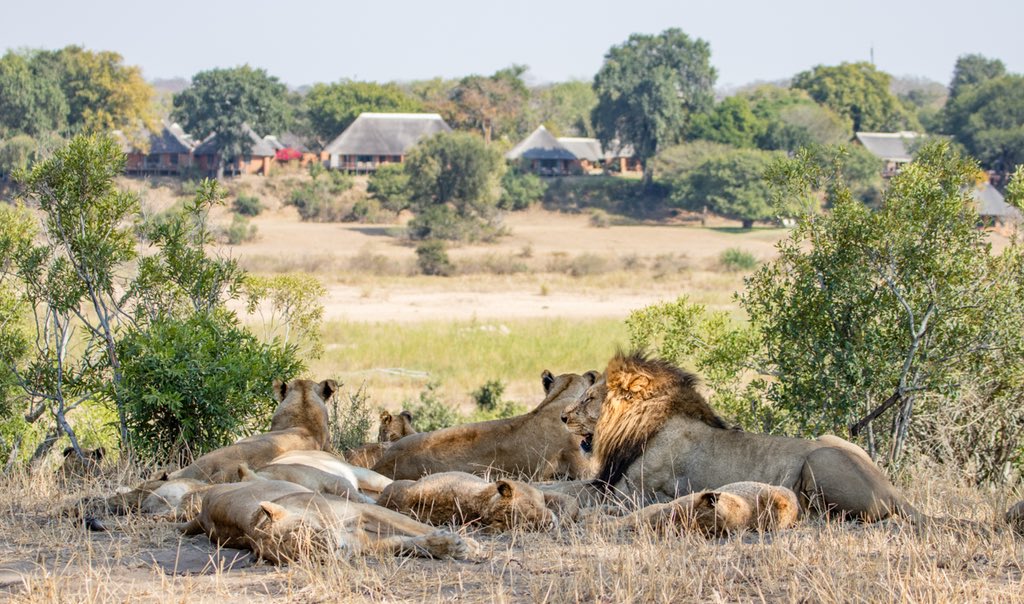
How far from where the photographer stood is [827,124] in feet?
273

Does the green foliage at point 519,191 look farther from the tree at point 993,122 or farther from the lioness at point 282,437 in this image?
the lioness at point 282,437

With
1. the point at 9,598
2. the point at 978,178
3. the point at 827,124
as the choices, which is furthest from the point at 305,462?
the point at 827,124

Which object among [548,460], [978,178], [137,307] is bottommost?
[548,460]

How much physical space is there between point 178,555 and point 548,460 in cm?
330

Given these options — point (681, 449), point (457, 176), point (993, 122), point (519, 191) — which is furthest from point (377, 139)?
point (681, 449)

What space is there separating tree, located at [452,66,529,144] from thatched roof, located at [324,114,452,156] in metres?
4.95

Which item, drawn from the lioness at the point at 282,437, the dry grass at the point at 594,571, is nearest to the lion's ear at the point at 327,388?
the lioness at the point at 282,437

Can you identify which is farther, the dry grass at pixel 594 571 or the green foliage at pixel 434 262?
the green foliage at pixel 434 262

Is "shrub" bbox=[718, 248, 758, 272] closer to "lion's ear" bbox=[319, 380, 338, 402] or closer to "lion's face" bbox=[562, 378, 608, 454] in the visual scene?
"lion's ear" bbox=[319, 380, 338, 402]

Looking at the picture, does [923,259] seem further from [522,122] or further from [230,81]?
[522,122]

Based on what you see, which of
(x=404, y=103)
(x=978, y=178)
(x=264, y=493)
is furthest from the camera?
(x=404, y=103)

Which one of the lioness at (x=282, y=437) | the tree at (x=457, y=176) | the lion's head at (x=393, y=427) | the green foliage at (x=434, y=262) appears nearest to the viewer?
the lioness at (x=282, y=437)

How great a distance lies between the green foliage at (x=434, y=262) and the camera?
48.1 meters

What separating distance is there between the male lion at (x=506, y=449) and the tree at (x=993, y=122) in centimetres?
7071
